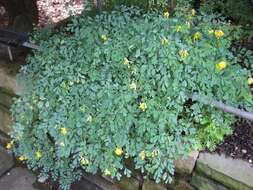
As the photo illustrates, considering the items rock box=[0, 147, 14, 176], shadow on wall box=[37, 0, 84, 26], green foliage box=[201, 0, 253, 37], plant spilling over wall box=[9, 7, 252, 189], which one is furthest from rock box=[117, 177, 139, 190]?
shadow on wall box=[37, 0, 84, 26]

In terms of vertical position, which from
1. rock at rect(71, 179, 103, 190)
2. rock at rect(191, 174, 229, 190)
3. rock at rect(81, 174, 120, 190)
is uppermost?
rock at rect(191, 174, 229, 190)

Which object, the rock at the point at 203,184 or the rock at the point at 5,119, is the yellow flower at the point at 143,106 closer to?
the rock at the point at 203,184

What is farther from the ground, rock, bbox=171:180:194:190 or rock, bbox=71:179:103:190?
rock, bbox=171:180:194:190

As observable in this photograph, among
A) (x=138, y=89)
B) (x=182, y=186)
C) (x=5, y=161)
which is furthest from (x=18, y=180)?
(x=138, y=89)

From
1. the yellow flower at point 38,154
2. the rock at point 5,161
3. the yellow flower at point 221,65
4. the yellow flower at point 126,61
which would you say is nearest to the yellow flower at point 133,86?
the yellow flower at point 126,61

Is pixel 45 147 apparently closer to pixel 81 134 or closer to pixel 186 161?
pixel 81 134

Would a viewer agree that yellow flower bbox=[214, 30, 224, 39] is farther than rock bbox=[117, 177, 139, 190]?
No

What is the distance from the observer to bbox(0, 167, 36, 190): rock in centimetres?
287

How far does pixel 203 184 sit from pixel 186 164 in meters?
0.15

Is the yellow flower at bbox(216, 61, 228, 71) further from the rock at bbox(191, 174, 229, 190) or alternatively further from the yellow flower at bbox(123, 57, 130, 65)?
the rock at bbox(191, 174, 229, 190)

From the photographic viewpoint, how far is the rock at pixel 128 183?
7.48 ft

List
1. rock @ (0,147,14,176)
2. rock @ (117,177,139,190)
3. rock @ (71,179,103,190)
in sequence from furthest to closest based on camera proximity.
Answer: rock @ (0,147,14,176), rock @ (71,179,103,190), rock @ (117,177,139,190)

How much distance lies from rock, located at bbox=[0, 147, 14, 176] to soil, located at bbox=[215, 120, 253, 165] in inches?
76.2

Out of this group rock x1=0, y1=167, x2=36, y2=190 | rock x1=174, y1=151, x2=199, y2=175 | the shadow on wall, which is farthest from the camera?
the shadow on wall
